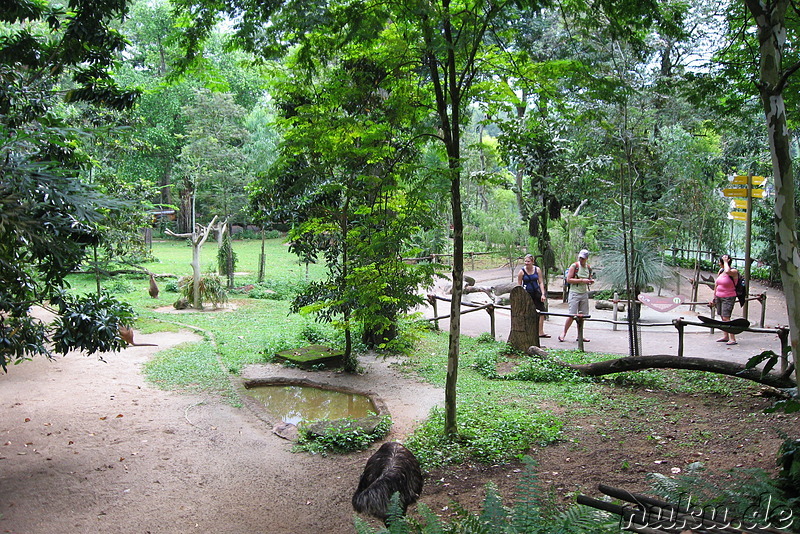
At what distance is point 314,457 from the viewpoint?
623 cm

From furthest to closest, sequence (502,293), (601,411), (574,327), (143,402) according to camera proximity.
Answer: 1. (502,293)
2. (574,327)
3. (143,402)
4. (601,411)

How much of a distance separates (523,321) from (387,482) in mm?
5694

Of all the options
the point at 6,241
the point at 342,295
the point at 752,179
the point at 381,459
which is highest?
the point at 752,179

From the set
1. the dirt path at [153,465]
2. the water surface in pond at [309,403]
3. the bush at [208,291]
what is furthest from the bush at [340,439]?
the bush at [208,291]

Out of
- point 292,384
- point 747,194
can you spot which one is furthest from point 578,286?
point 292,384

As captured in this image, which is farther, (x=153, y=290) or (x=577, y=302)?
(x=153, y=290)

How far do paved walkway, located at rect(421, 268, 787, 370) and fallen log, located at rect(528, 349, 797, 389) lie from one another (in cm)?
205

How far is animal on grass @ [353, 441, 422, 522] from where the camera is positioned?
15.6 ft

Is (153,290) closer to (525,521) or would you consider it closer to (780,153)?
(525,521)

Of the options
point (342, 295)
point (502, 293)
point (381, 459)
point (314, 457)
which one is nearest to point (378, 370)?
point (342, 295)

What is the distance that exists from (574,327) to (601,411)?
19.3ft

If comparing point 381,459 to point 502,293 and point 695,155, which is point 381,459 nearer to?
point 502,293

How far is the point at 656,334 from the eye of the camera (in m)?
12.1

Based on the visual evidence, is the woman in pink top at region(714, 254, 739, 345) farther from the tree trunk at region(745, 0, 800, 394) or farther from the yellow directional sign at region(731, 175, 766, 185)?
the tree trunk at region(745, 0, 800, 394)
